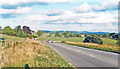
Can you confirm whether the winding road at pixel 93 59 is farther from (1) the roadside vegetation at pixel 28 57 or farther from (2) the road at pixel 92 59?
(1) the roadside vegetation at pixel 28 57

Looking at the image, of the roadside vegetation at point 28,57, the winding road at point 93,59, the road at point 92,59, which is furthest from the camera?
the road at point 92,59

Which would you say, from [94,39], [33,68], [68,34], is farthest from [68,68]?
[68,34]

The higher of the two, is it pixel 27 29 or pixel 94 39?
pixel 27 29

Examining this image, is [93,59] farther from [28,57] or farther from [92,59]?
[28,57]

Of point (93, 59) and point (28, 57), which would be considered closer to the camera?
point (28, 57)

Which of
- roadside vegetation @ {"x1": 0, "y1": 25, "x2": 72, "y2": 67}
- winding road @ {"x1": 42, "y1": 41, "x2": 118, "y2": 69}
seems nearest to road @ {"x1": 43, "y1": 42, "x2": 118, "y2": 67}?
winding road @ {"x1": 42, "y1": 41, "x2": 118, "y2": 69}

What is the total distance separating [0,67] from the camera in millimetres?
9445

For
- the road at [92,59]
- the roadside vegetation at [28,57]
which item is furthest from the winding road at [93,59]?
the roadside vegetation at [28,57]

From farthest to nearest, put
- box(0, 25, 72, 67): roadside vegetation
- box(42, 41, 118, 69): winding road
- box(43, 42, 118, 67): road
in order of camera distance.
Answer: box(43, 42, 118, 67): road → box(42, 41, 118, 69): winding road → box(0, 25, 72, 67): roadside vegetation

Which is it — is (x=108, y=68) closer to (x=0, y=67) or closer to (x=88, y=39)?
(x=0, y=67)

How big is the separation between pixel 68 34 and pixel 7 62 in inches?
7261

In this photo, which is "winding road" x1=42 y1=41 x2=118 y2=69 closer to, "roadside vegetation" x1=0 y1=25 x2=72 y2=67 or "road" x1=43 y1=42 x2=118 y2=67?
"road" x1=43 y1=42 x2=118 y2=67

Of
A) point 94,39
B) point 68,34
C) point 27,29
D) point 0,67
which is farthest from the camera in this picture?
point 68,34

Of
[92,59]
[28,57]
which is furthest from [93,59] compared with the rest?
[28,57]
